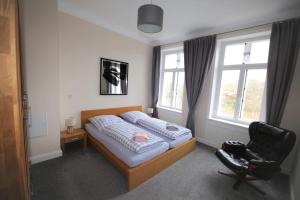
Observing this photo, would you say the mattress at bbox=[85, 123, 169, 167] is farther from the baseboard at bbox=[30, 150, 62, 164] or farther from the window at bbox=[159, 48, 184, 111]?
the window at bbox=[159, 48, 184, 111]

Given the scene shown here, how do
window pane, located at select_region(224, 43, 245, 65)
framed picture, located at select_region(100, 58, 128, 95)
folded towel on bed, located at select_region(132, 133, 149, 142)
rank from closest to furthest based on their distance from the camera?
folded towel on bed, located at select_region(132, 133, 149, 142) → window pane, located at select_region(224, 43, 245, 65) → framed picture, located at select_region(100, 58, 128, 95)

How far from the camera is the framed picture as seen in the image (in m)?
3.43

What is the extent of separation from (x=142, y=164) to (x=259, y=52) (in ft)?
10.2

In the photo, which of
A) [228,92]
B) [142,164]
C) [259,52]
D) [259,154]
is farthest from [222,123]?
[142,164]

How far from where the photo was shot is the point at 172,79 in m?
4.36

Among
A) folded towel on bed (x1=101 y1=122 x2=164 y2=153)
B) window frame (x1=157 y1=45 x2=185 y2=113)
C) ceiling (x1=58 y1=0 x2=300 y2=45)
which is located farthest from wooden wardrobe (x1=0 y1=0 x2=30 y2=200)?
window frame (x1=157 y1=45 x2=185 y2=113)

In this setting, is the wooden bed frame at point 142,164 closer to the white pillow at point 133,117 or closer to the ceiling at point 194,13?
the white pillow at point 133,117

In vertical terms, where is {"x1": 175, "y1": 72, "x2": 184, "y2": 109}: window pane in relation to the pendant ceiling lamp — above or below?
below

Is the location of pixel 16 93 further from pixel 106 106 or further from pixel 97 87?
pixel 106 106

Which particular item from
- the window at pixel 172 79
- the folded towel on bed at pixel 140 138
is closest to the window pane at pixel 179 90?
the window at pixel 172 79

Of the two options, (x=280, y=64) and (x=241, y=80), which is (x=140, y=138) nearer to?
(x=241, y=80)

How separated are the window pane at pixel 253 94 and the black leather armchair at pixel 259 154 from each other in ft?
1.92

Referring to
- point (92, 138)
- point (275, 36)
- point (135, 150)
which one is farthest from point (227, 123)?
point (92, 138)

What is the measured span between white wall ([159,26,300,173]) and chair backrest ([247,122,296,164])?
431mm
